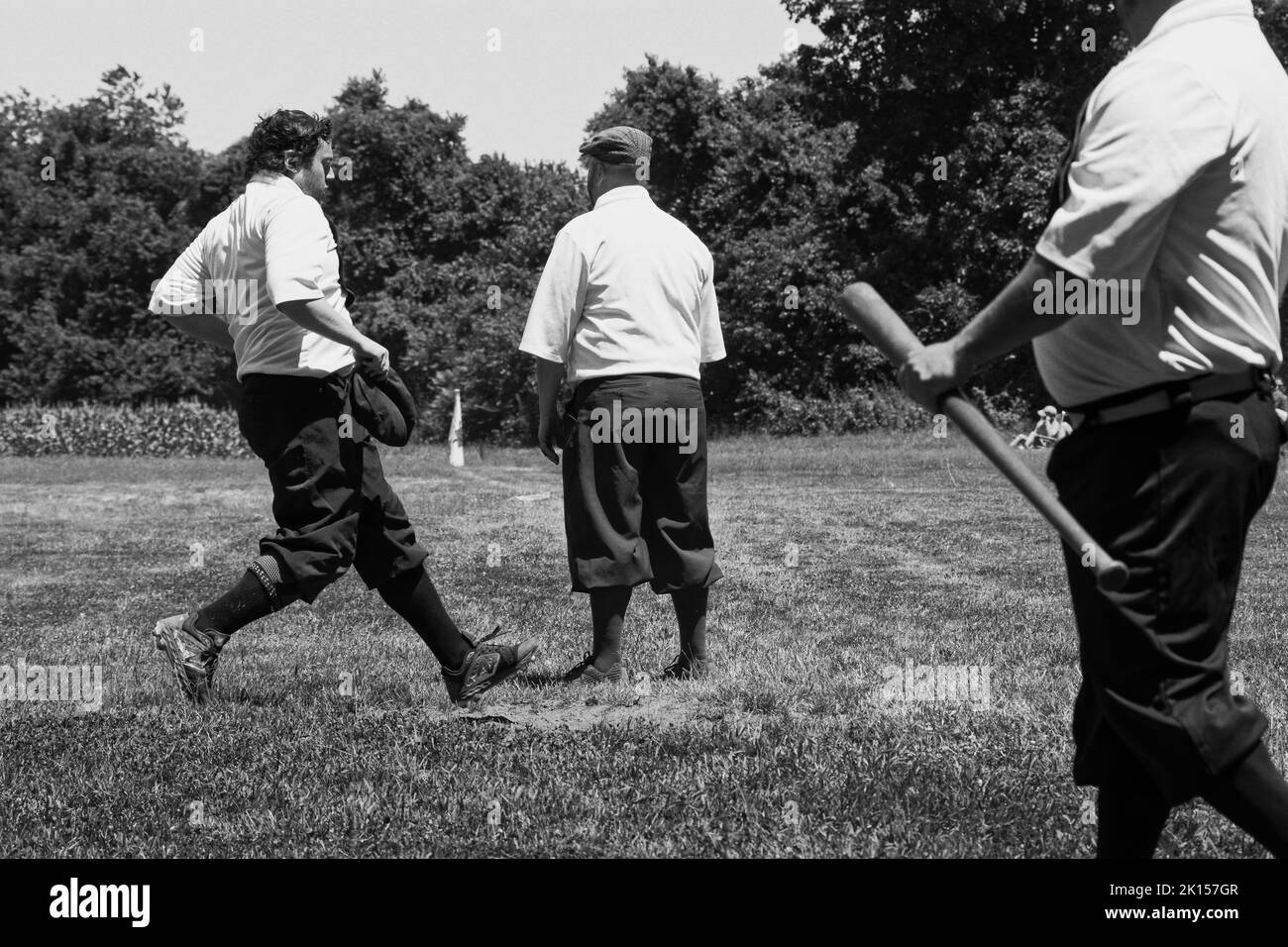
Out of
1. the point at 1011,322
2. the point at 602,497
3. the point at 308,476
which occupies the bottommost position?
the point at 602,497

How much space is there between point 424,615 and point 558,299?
4.03 feet

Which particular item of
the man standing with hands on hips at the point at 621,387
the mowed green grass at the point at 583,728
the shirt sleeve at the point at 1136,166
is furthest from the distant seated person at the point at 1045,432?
the shirt sleeve at the point at 1136,166

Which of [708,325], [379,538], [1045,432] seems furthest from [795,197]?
[379,538]

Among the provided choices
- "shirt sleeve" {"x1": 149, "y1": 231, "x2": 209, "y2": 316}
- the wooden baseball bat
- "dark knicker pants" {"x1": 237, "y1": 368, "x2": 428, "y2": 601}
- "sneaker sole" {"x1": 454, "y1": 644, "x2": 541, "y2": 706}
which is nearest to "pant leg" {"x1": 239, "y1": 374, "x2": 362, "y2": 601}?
"dark knicker pants" {"x1": 237, "y1": 368, "x2": 428, "y2": 601}

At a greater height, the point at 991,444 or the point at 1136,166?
the point at 1136,166

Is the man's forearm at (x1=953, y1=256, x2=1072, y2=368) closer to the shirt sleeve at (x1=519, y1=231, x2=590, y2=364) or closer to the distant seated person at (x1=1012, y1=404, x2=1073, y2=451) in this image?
the shirt sleeve at (x1=519, y1=231, x2=590, y2=364)

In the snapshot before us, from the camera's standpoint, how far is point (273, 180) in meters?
4.73

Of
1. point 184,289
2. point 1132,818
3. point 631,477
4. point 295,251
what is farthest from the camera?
point 631,477

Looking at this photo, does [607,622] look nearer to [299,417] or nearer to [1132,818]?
[299,417]

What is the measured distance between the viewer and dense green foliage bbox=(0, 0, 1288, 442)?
32.5 m

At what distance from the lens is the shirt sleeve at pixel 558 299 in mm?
4988

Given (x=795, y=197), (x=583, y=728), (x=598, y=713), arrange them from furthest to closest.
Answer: (x=795, y=197) → (x=598, y=713) → (x=583, y=728)

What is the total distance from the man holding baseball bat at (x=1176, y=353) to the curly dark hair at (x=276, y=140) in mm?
2946

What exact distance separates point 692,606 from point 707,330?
3.50 ft
